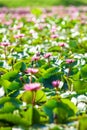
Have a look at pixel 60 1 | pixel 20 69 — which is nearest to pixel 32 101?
pixel 20 69

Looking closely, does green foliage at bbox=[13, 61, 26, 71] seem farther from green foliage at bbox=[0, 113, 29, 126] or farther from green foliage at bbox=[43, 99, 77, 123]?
green foliage at bbox=[0, 113, 29, 126]

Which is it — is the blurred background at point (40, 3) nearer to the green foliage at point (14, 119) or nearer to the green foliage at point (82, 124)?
the green foliage at point (14, 119)

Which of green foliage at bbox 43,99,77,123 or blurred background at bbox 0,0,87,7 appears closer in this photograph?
green foliage at bbox 43,99,77,123

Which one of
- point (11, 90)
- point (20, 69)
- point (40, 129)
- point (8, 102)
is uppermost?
point (20, 69)

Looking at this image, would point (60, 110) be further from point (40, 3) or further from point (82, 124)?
point (40, 3)

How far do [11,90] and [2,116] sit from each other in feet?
2.51

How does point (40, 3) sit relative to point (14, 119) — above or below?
above

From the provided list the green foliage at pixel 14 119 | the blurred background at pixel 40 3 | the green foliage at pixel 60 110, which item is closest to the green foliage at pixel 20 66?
the green foliage at pixel 60 110

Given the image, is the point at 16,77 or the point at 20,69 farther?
the point at 20,69

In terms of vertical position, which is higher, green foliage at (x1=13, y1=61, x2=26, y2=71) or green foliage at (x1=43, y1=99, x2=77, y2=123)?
green foliage at (x1=13, y1=61, x2=26, y2=71)

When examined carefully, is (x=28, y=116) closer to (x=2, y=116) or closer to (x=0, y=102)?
(x=2, y=116)

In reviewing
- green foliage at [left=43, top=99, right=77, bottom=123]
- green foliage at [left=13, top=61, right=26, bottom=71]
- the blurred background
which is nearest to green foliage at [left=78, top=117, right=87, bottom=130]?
green foliage at [left=43, top=99, right=77, bottom=123]

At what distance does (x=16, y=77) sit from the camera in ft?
11.6

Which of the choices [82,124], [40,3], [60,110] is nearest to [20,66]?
[60,110]
